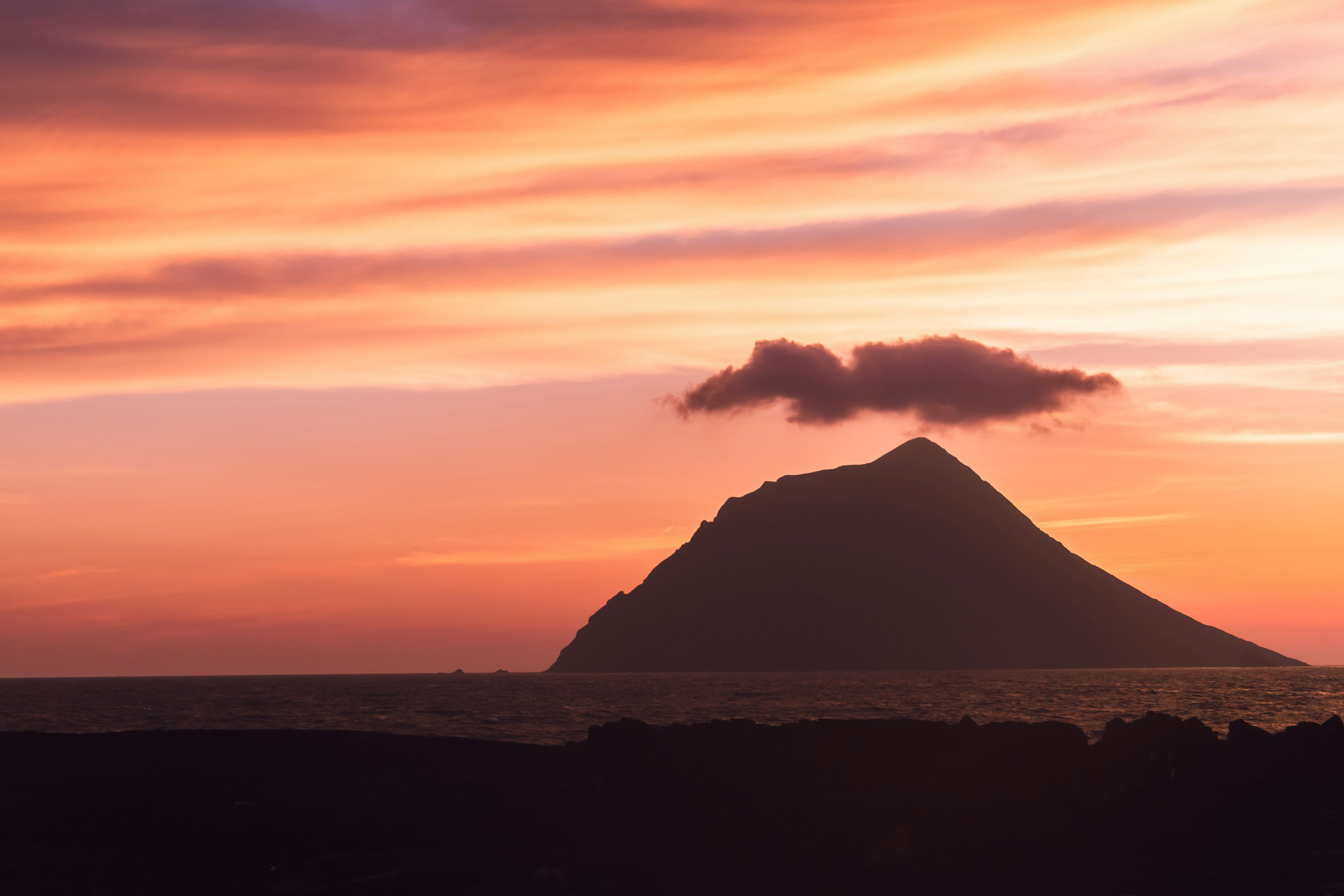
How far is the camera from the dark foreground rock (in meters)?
27.5

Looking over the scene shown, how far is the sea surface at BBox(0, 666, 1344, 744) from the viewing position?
267 ft

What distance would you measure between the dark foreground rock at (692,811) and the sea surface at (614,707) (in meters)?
17.9

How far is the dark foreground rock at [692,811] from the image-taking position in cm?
2748

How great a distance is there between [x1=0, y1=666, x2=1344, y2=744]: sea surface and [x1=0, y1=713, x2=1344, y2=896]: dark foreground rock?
1786cm

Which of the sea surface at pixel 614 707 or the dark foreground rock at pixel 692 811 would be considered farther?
the sea surface at pixel 614 707

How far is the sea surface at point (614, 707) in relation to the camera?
81.4 m

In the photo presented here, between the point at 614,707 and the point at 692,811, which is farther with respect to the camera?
the point at 614,707

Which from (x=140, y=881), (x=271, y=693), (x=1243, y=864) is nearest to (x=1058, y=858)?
(x=1243, y=864)

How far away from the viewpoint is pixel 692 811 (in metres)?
34.3

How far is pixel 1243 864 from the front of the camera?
2803 centimetres

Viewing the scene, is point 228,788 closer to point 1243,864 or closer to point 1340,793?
point 1243,864

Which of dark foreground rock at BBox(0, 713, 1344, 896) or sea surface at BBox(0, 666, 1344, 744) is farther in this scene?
sea surface at BBox(0, 666, 1344, 744)

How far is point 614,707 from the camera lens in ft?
357

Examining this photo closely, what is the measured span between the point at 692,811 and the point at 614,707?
7593cm
